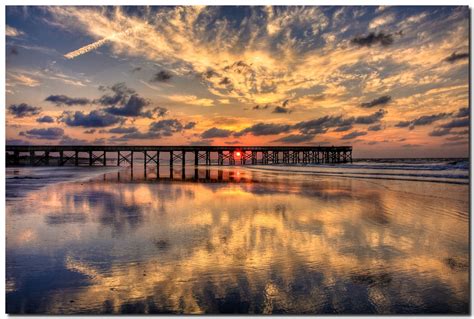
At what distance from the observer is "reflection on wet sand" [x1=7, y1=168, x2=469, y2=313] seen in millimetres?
4223

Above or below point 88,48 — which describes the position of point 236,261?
below

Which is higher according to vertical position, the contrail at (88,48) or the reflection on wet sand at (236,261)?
the contrail at (88,48)

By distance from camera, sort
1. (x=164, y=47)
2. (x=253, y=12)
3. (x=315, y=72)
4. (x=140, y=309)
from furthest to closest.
Answer: (x=315, y=72)
(x=164, y=47)
(x=253, y=12)
(x=140, y=309)

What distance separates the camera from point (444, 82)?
12.2 m

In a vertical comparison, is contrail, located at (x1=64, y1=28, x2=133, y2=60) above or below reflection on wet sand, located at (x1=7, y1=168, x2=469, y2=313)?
above

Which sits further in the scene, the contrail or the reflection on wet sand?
the contrail

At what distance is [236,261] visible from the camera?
556cm

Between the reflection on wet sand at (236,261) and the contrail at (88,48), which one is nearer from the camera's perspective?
the reflection on wet sand at (236,261)

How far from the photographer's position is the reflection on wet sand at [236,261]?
13.9ft

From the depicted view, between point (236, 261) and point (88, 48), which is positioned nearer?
point (236, 261)

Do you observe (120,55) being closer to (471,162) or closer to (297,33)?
(297,33)

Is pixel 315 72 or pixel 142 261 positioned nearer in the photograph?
pixel 142 261
